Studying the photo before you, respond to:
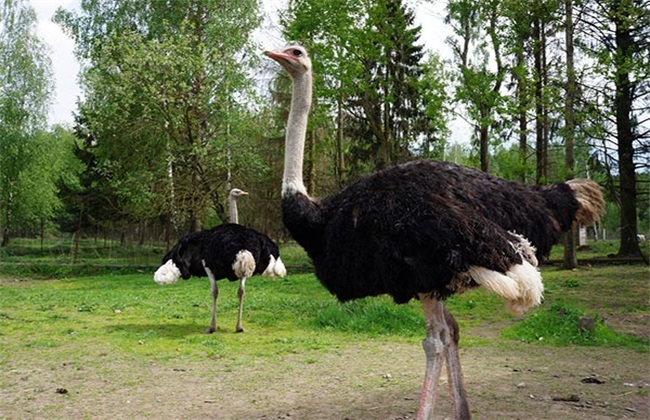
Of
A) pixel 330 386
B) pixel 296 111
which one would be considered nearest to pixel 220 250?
pixel 330 386

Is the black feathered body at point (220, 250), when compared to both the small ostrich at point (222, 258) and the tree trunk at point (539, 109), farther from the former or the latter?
the tree trunk at point (539, 109)

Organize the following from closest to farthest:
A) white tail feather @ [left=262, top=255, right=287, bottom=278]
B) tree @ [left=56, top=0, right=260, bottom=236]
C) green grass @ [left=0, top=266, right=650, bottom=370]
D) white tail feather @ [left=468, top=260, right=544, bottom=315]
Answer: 1. white tail feather @ [left=468, top=260, right=544, bottom=315]
2. green grass @ [left=0, top=266, right=650, bottom=370]
3. white tail feather @ [left=262, top=255, right=287, bottom=278]
4. tree @ [left=56, top=0, right=260, bottom=236]

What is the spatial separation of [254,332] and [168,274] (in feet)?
4.33

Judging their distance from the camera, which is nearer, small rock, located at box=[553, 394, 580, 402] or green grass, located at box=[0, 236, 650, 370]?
small rock, located at box=[553, 394, 580, 402]

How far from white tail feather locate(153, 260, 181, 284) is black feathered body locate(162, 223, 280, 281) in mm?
68

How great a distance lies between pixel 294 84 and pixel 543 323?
15.1 ft

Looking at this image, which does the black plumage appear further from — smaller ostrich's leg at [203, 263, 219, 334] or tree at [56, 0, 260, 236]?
tree at [56, 0, 260, 236]

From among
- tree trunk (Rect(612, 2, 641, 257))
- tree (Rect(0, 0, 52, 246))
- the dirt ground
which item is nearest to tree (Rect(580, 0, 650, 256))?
tree trunk (Rect(612, 2, 641, 257))

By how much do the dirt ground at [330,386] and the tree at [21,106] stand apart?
24.4 meters

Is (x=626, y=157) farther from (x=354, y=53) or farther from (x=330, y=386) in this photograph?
(x=330, y=386)

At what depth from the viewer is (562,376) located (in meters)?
5.39

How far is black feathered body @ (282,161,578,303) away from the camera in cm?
339

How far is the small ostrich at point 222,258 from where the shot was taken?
792 cm

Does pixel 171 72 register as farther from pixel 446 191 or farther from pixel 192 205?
pixel 446 191
